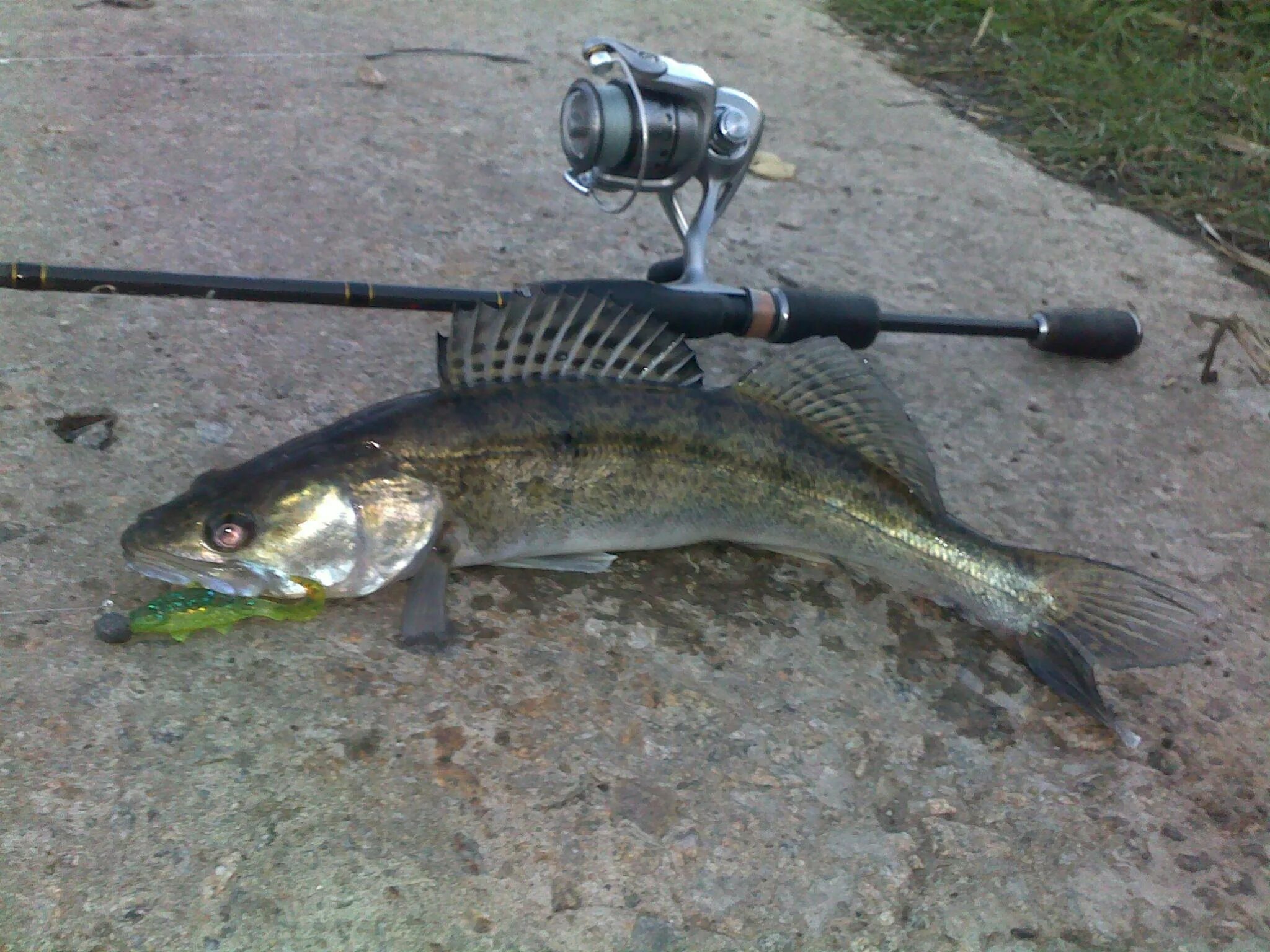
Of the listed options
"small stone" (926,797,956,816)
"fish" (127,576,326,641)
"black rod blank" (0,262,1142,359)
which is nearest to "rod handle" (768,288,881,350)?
"black rod blank" (0,262,1142,359)

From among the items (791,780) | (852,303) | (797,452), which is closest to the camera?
(791,780)

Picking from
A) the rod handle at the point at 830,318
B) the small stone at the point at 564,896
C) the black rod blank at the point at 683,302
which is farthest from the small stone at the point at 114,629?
the rod handle at the point at 830,318

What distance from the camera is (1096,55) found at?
5.70 m

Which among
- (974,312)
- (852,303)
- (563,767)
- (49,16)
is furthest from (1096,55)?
(563,767)

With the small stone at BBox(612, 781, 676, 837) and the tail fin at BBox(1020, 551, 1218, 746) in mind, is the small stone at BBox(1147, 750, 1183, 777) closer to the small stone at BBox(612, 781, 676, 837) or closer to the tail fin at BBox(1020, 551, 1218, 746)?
the tail fin at BBox(1020, 551, 1218, 746)

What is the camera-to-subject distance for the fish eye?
203 cm

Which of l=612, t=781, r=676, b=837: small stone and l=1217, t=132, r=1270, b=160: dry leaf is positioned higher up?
l=1217, t=132, r=1270, b=160: dry leaf

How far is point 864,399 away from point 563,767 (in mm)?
1017

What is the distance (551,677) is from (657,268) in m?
1.25

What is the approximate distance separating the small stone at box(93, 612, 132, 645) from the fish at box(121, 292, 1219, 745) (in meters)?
0.10

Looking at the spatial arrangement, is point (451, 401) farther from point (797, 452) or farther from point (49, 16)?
point (49, 16)

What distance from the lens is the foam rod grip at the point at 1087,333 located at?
11.2 feet

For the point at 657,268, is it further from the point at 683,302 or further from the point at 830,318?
the point at 830,318

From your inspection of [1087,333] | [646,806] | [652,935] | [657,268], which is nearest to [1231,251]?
[1087,333]
